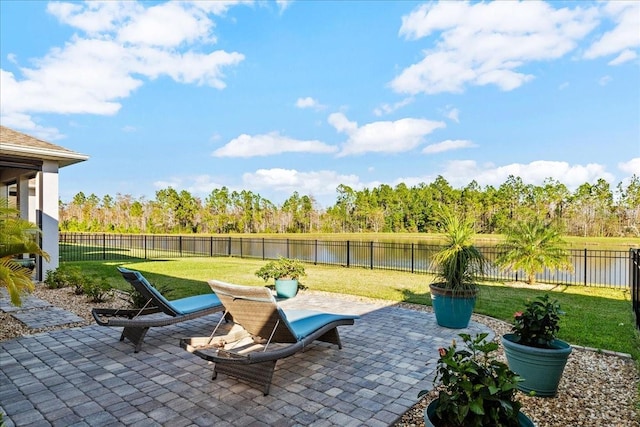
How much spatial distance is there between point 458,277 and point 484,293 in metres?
3.56

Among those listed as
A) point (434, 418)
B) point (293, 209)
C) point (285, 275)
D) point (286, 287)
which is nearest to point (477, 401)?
point (434, 418)

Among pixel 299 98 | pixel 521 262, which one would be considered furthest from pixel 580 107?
pixel 299 98

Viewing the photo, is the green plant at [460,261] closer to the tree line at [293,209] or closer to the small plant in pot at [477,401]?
the small plant in pot at [477,401]

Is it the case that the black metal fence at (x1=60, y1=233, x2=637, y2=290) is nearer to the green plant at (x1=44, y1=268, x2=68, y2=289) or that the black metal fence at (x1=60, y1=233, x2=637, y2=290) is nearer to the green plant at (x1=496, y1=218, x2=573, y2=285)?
the green plant at (x1=496, y1=218, x2=573, y2=285)

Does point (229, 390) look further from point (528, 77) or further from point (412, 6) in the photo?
point (528, 77)

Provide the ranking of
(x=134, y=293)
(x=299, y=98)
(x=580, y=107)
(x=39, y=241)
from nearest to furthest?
(x=134, y=293)
(x=39, y=241)
(x=580, y=107)
(x=299, y=98)

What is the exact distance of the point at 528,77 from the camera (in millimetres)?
13562

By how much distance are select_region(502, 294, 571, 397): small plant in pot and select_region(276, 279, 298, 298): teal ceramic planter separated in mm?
4935

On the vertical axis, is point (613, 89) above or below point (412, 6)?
below

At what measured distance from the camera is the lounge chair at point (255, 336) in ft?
10.2

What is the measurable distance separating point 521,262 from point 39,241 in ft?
40.0

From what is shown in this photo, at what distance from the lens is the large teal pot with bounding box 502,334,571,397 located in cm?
296

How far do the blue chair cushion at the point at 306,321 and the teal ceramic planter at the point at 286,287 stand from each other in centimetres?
310

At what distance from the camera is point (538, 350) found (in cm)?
297
